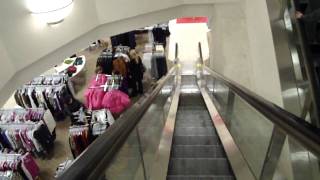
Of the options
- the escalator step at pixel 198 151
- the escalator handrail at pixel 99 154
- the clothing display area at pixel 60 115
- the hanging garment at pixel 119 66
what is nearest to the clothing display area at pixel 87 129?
the clothing display area at pixel 60 115

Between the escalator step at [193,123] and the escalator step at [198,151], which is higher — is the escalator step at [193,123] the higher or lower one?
the higher one

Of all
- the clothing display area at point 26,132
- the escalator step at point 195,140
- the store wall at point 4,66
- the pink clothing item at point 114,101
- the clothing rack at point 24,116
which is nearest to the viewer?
the store wall at point 4,66

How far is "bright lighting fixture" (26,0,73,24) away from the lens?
3.29m

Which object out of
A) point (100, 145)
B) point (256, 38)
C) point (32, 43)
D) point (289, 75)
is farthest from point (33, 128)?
point (100, 145)

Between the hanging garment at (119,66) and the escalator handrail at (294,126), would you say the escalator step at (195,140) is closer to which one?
the escalator handrail at (294,126)

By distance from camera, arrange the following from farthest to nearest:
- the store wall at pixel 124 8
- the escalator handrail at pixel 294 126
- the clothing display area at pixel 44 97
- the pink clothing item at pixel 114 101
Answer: the clothing display area at pixel 44 97, the pink clothing item at pixel 114 101, the store wall at pixel 124 8, the escalator handrail at pixel 294 126

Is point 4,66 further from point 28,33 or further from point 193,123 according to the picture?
point 193,123

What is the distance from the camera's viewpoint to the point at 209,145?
3807 millimetres

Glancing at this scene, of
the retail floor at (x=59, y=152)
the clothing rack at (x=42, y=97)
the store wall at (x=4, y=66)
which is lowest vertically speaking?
the retail floor at (x=59, y=152)

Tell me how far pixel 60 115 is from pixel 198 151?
4.12 m

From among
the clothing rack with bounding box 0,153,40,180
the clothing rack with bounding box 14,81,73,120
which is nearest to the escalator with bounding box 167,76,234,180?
the clothing rack with bounding box 0,153,40,180

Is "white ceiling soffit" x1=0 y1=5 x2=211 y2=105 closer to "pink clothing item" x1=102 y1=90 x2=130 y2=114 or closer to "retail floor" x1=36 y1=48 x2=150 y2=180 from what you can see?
"pink clothing item" x1=102 y1=90 x2=130 y2=114

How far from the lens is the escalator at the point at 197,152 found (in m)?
3.21

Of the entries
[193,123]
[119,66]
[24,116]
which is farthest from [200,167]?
[119,66]
